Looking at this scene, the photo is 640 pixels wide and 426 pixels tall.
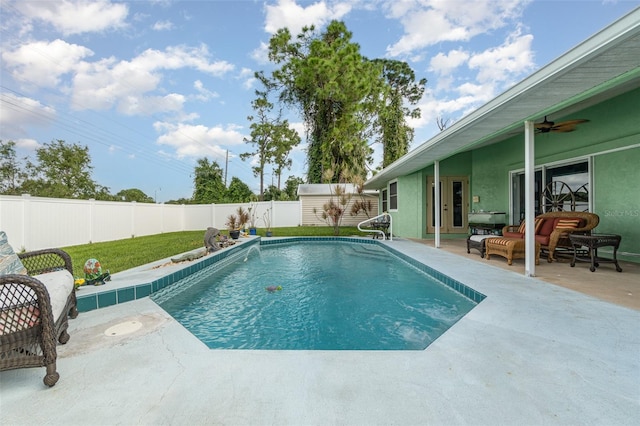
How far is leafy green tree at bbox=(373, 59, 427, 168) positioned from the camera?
22344 millimetres

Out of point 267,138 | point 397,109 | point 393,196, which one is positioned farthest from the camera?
point 267,138

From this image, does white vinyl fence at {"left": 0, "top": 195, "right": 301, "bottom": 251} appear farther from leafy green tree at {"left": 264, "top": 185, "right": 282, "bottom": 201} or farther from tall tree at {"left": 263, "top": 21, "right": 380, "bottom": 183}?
leafy green tree at {"left": 264, "top": 185, "right": 282, "bottom": 201}

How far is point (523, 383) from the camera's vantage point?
173cm

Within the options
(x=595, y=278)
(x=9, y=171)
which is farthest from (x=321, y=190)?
(x=9, y=171)

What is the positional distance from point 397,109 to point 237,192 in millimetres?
14565

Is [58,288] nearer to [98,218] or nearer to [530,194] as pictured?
[530,194]

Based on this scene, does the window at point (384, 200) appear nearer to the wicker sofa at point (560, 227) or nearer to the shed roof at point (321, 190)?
the shed roof at point (321, 190)

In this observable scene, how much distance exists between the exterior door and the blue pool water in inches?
169

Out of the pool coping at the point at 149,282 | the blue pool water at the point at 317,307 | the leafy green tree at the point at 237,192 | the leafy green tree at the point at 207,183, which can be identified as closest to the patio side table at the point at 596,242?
the pool coping at the point at 149,282

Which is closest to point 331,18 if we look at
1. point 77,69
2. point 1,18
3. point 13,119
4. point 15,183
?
point 77,69

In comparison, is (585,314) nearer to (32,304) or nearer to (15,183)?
(32,304)

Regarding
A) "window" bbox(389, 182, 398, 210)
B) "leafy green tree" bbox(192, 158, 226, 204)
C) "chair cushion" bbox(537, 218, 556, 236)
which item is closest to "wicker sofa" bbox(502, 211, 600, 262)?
"chair cushion" bbox(537, 218, 556, 236)

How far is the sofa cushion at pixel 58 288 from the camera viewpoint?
6.66 feet

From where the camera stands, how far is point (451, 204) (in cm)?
1000
